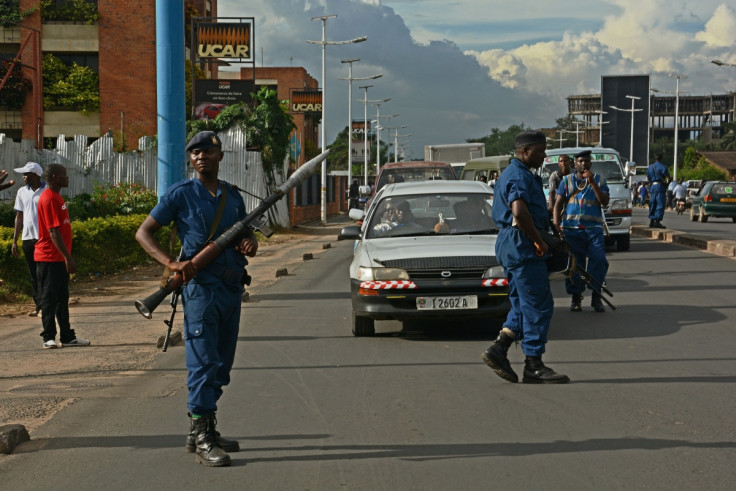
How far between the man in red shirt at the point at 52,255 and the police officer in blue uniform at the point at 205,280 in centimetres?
434

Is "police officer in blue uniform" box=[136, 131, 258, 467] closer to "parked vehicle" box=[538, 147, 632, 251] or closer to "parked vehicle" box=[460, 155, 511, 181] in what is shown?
"parked vehicle" box=[538, 147, 632, 251]

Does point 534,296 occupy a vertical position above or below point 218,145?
below

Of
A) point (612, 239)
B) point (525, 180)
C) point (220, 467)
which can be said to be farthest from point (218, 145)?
point (612, 239)

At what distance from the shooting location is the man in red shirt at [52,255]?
972 cm

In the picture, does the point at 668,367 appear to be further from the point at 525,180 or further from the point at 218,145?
the point at 218,145

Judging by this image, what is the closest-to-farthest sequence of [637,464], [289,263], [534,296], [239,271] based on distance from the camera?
[637,464], [239,271], [534,296], [289,263]

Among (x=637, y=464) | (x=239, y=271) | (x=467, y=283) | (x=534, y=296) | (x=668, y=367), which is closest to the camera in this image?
(x=637, y=464)

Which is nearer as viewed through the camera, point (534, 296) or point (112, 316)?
point (534, 296)

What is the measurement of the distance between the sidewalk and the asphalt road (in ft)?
0.87

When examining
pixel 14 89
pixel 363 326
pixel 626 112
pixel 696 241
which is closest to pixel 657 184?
pixel 696 241

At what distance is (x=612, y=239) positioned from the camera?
22.4 metres

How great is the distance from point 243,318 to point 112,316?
1.65m

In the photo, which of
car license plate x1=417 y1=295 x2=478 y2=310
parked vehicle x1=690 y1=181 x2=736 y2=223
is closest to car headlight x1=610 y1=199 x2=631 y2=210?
car license plate x1=417 y1=295 x2=478 y2=310

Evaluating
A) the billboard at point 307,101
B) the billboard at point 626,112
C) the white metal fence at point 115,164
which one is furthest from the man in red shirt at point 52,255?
the billboard at point 626,112
